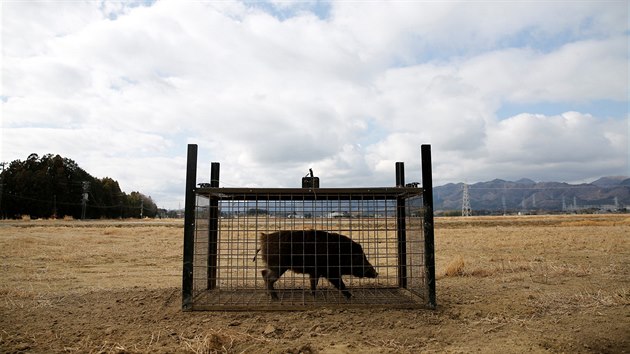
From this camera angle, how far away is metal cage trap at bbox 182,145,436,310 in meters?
6.77

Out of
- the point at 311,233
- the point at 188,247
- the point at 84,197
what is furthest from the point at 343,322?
the point at 84,197

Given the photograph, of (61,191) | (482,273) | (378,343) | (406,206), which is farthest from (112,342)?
(61,191)

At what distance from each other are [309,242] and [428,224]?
2142 millimetres

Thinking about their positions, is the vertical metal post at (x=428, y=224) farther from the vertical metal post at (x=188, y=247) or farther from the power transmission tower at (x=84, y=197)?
the power transmission tower at (x=84, y=197)

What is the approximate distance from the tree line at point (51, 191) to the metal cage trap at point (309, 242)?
7048cm

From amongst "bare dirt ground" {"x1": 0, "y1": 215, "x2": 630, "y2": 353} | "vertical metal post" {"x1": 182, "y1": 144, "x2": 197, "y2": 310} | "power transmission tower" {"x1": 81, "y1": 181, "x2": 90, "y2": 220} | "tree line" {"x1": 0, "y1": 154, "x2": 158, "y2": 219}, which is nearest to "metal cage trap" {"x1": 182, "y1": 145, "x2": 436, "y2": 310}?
"vertical metal post" {"x1": 182, "y1": 144, "x2": 197, "y2": 310}

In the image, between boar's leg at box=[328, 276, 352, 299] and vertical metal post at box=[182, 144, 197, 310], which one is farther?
boar's leg at box=[328, 276, 352, 299]

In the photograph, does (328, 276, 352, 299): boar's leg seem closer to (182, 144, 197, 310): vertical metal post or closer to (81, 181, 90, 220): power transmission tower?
(182, 144, 197, 310): vertical metal post

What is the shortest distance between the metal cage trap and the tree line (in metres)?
70.5

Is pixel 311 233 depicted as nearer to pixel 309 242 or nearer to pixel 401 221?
pixel 309 242

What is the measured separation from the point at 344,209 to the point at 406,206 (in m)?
1.11

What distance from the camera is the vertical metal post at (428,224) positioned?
6.72m

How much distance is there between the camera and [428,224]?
22.1 ft

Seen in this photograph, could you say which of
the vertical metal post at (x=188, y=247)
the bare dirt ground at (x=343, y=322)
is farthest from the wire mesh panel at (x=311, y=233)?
the bare dirt ground at (x=343, y=322)
